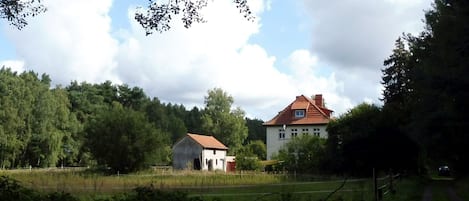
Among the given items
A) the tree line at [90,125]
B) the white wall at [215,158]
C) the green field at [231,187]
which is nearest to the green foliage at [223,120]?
the tree line at [90,125]

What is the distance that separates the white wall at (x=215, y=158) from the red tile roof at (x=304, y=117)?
302 inches

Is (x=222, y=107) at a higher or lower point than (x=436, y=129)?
higher

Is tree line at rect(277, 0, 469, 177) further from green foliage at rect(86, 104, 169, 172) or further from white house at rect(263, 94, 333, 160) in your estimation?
white house at rect(263, 94, 333, 160)

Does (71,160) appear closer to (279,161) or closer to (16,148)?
(16,148)

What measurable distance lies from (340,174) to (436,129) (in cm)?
1364

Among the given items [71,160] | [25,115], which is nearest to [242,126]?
[71,160]

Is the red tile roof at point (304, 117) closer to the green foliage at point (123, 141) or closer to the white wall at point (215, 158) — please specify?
the white wall at point (215, 158)

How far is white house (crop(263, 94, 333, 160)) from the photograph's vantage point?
7644cm

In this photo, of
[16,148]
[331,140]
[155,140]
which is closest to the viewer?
[331,140]

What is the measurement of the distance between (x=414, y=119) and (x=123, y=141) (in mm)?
29808

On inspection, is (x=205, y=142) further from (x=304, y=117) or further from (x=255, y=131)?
(x=255, y=131)

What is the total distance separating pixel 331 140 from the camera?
50.9 metres

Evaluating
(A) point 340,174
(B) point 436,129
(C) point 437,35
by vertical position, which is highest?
(C) point 437,35

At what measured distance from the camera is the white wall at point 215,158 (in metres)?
75.2
